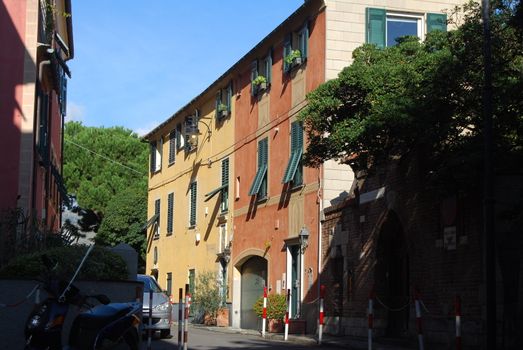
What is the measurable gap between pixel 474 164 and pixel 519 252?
2.03 meters

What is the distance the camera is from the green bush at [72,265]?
14.4 metres

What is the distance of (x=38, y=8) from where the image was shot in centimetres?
2244

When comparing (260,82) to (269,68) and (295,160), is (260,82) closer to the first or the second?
(269,68)

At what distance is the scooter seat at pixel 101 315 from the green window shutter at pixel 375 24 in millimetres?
16417

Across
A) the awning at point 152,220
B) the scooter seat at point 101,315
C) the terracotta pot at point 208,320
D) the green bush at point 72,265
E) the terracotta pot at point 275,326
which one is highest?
the awning at point 152,220

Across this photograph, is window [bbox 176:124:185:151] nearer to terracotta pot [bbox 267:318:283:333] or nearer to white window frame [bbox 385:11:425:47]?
terracotta pot [bbox 267:318:283:333]

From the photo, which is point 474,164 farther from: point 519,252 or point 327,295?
point 327,295

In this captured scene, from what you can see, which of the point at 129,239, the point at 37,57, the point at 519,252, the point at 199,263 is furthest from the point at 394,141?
the point at 129,239

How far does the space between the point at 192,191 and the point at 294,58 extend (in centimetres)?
1333

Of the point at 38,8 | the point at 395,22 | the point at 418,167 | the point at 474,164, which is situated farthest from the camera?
the point at 395,22

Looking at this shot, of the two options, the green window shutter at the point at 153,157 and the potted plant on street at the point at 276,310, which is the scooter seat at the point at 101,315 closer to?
the potted plant on street at the point at 276,310

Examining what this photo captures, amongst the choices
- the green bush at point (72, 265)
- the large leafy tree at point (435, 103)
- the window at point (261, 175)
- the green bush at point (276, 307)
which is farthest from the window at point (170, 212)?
the green bush at point (72, 265)

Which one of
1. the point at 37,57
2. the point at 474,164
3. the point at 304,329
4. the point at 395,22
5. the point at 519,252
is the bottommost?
the point at 304,329

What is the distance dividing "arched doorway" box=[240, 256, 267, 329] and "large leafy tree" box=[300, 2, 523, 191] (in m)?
13.8
